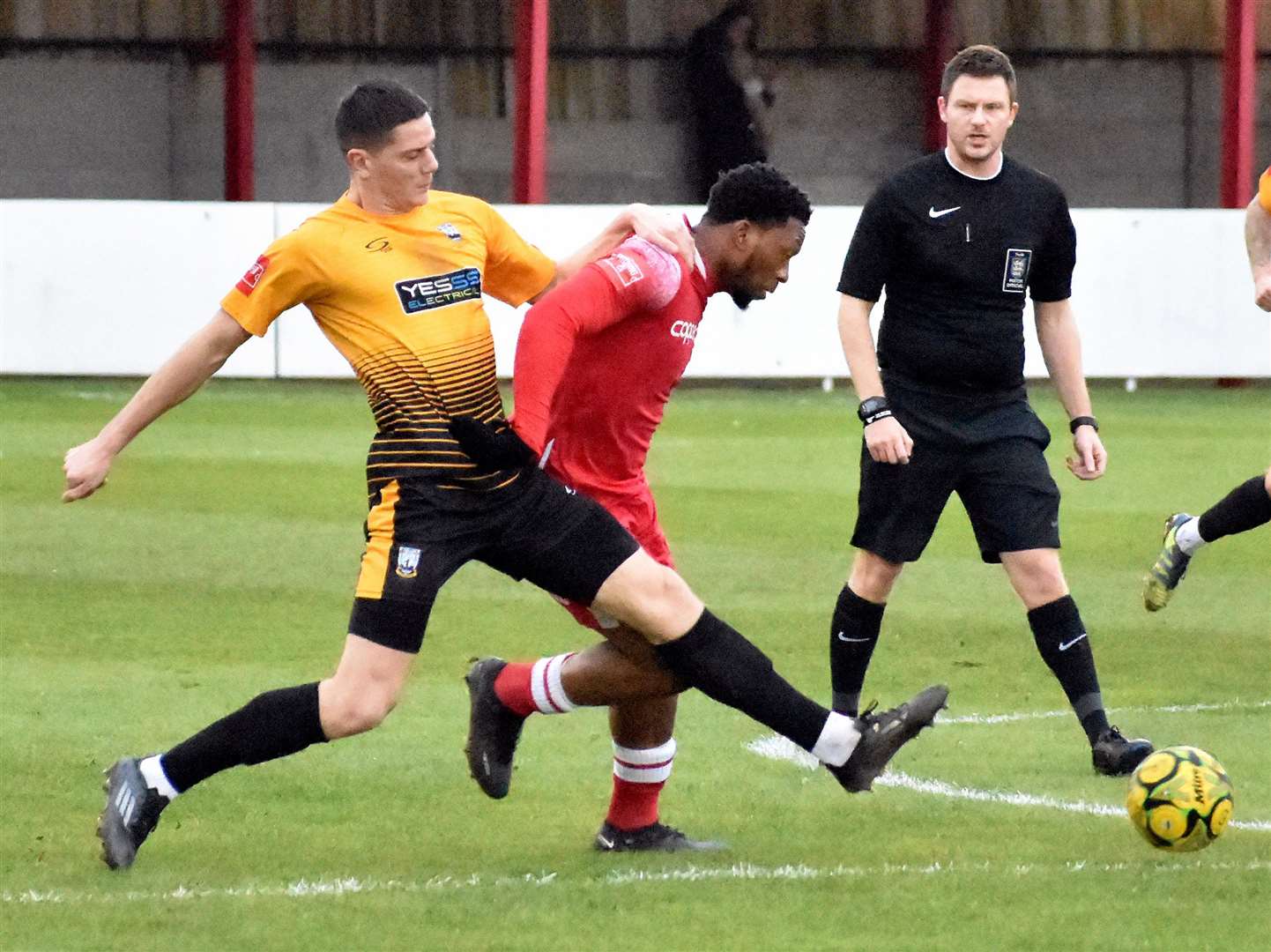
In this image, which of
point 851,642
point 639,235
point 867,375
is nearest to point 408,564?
point 639,235

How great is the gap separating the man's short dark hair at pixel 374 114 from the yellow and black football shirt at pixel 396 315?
0.18 metres

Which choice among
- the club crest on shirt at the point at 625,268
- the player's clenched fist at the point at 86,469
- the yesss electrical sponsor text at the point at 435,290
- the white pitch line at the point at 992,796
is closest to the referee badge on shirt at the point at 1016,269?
the white pitch line at the point at 992,796

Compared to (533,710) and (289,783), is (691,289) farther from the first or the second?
(289,783)

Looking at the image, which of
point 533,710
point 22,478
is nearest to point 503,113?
point 22,478

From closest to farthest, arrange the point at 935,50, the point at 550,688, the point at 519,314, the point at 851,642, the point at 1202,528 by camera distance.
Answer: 1. the point at 550,688
2. the point at 851,642
3. the point at 1202,528
4. the point at 519,314
5. the point at 935,50

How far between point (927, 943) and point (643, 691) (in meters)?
1.13

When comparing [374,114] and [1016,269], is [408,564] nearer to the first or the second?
[374,114]

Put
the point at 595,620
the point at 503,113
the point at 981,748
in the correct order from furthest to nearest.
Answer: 1. the point at 503,113
2. the point at 981,748
3. the point at 595,620

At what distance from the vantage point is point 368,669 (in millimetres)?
5461

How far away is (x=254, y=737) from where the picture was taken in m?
5.57

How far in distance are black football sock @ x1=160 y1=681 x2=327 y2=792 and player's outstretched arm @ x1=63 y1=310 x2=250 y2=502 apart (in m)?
0.65

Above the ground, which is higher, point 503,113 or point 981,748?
point 981,748

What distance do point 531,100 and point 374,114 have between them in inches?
674

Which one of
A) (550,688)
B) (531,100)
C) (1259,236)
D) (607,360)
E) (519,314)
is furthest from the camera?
(531,100)
